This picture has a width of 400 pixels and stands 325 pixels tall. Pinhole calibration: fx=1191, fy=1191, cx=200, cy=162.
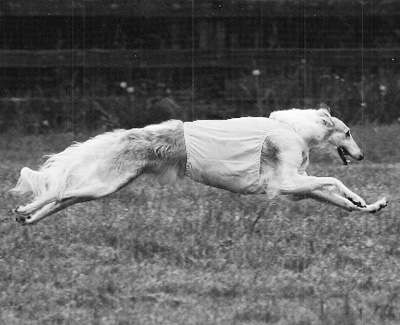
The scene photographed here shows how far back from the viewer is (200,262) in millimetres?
6805

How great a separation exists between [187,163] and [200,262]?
2.00 feet

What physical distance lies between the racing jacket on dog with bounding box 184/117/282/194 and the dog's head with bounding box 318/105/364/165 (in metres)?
0.46

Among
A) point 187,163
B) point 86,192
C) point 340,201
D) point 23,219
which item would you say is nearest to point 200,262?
point 187,163

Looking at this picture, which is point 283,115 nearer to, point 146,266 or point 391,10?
point 146,266

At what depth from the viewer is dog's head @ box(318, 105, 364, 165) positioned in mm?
7410

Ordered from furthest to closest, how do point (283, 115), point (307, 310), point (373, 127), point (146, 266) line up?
point (373, 127), point (283, 115), point (146, 266), point (307, 310)

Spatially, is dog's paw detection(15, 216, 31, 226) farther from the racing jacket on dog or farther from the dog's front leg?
the dog's front leg

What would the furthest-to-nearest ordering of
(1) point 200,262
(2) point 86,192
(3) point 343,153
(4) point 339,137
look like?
(3) point 343,153 < (4) point 339,137 < (2) point 86,192 < (1) point 200,262

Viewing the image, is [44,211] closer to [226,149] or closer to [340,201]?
[226,149]

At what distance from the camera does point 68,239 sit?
24.0ft

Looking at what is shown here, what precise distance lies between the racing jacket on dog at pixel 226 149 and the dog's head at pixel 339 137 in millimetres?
462

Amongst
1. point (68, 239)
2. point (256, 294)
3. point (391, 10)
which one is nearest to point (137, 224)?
point (68, 239)

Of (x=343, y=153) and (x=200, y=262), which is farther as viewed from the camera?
(x=343, y=153)

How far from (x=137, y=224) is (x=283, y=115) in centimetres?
121
